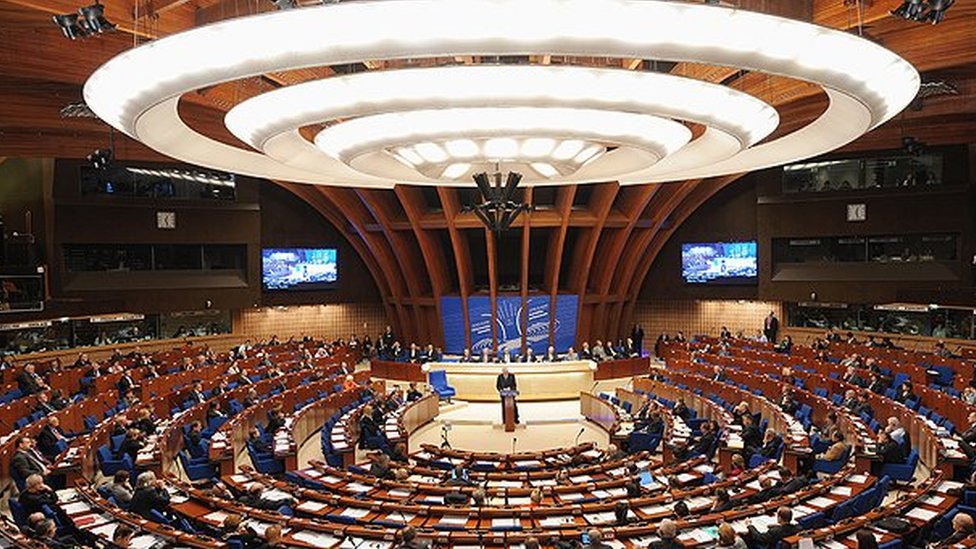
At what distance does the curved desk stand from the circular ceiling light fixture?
1094 cm

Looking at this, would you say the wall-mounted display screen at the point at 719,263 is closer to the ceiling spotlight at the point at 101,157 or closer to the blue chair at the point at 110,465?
the ceiling spotlight at the point at 101,157

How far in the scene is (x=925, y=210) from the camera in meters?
28.4

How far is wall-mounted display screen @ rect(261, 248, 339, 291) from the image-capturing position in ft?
108

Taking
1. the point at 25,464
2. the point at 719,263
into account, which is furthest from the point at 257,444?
the point at 719,263

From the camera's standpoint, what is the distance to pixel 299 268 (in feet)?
110

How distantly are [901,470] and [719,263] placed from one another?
853 inches

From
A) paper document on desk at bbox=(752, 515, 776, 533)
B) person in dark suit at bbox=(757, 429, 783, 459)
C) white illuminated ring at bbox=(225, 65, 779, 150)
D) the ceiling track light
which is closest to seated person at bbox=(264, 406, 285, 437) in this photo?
white illuminated ring at bbox=(225, 65, 779, 150)

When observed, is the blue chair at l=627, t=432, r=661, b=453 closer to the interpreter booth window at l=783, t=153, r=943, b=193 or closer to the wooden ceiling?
the wooden ceiling

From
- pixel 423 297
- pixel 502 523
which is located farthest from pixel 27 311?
pixel 502 523

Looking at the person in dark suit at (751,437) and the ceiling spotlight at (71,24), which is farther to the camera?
the person in dark suit at (751,437)

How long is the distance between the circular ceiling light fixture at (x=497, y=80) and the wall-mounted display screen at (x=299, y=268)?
17.5m

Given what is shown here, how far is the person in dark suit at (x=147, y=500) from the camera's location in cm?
973

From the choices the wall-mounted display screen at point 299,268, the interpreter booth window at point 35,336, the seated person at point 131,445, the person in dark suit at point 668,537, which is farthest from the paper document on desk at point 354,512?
the wall-mounted display screen at point 299,268

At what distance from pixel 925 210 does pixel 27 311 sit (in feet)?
108
